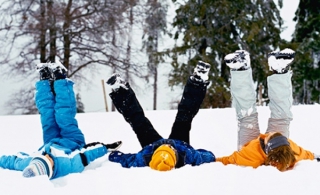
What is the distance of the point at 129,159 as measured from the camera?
2174mm

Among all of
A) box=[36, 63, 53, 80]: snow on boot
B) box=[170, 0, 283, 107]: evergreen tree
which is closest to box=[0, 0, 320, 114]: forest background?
box=[170, 0, 283, 107]: evergreen tree

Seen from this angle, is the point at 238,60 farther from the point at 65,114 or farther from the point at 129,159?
the point at 65,114

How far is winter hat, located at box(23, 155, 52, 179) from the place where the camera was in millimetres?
1658

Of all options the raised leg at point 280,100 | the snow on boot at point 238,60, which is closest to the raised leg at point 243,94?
the snow on boot at point 238,60

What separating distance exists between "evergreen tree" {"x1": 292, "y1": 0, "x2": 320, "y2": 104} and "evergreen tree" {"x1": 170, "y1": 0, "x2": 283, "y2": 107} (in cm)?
97

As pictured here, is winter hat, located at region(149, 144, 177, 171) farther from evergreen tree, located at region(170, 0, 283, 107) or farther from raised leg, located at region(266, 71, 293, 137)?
evergreen tree, located at region(170, 0, 283, 107)

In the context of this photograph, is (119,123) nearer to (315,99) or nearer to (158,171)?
(158,171)

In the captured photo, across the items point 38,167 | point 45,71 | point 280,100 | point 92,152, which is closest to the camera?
point 38,167

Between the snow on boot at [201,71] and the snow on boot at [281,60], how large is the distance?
352mm

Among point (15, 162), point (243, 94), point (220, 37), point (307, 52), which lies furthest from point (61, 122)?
point (307, 52)

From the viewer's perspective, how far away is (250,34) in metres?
11.8

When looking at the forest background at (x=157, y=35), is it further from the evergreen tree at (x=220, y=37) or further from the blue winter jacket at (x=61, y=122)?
the blue winter jacket at (x=61, y=122)

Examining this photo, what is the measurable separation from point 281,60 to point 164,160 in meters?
0.89

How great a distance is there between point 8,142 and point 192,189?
7.73 feet
